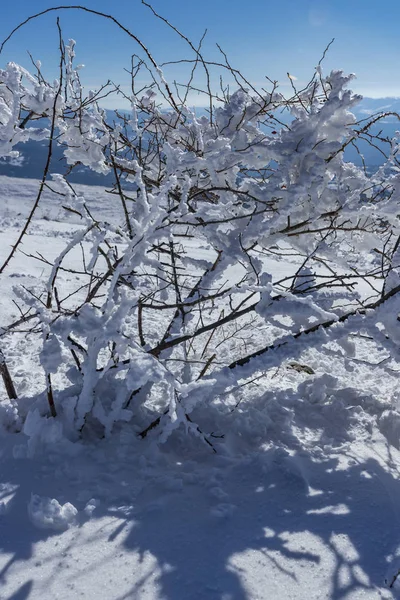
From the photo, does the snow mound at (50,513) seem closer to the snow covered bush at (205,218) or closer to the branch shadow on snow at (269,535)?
the branch shadow on snow at (269,535)

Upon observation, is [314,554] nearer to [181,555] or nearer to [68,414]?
[181,555]

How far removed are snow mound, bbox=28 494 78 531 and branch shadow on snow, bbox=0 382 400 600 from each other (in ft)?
0.15

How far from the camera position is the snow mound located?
2072 millimetres

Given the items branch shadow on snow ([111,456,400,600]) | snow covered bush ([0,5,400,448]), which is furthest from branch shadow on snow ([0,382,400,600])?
snow covered bush ([0,5,400,448])

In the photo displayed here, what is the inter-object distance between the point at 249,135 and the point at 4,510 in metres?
2.60

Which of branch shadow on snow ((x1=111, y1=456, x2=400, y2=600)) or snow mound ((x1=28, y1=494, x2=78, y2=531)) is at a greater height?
snow mound ((x1=28, y1=494, x2=78, y2=531))

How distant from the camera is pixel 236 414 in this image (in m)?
3.14

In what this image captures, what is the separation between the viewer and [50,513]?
81.9 inches

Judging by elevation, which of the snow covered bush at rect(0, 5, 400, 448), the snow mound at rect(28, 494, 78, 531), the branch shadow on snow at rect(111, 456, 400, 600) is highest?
the snow covered bush at rect(0, 5, 400, 448)

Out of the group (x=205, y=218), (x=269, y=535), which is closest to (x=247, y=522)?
(x=269, y=535)

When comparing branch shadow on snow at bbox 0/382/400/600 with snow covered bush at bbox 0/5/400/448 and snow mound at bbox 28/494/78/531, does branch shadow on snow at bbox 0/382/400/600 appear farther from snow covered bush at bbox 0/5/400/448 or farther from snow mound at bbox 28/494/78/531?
snow covered bush at bbox 0/5/400/448

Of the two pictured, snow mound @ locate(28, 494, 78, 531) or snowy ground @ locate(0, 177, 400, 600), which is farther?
snow mound @ locate(28, 494, 78, 531)

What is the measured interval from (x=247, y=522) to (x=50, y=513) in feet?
3.01

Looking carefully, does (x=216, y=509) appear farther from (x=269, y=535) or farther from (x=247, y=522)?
(x=269, y=535)
